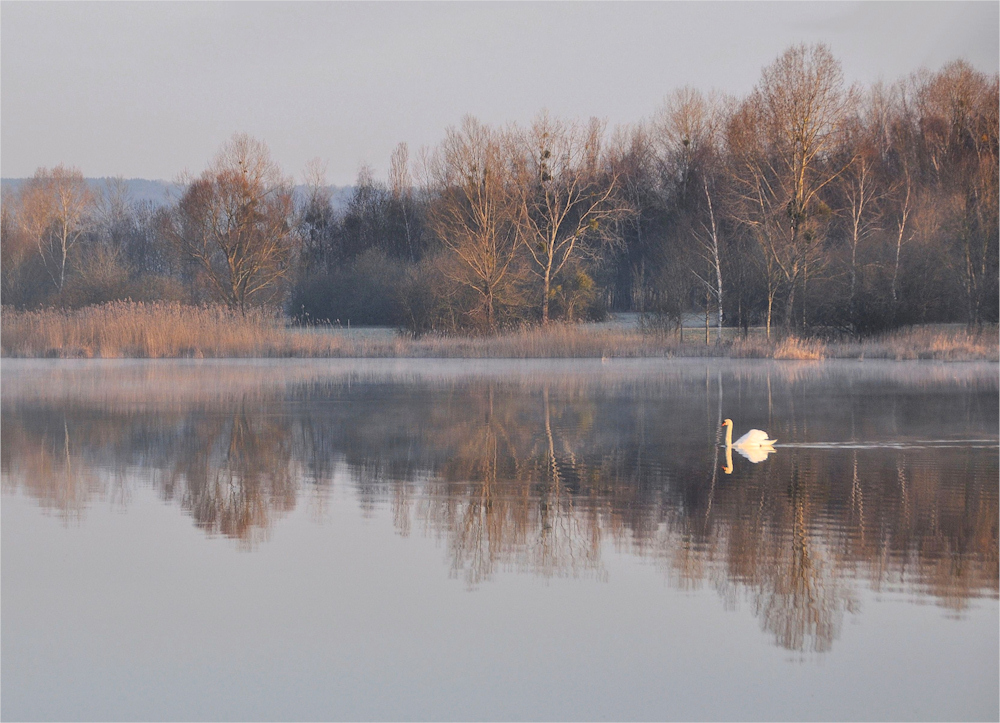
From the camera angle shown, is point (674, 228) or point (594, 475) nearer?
point (594, 475)

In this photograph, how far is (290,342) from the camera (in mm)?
31250

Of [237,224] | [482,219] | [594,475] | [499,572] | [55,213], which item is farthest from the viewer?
[55,213]

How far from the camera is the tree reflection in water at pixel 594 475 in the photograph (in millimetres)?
6426

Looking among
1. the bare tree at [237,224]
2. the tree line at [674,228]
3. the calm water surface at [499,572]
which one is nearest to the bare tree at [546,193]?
the tree line at [674,228]

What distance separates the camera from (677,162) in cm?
4941

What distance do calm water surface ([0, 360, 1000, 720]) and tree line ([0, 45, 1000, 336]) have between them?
20267 mm

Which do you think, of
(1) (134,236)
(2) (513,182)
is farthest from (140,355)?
(1) (134,236)

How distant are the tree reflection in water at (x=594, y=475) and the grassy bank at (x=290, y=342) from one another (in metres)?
11.2

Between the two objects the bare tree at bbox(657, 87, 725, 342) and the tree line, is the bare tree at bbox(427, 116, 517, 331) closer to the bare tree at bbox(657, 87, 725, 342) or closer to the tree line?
the tree line

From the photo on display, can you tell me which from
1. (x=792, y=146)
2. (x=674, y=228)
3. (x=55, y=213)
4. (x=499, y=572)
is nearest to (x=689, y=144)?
(x=674, y=228)

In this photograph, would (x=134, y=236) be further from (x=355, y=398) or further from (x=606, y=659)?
(x=606, y=659)

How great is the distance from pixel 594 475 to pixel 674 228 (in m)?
37.1

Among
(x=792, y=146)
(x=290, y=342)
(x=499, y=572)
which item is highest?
(x=792, y=146)

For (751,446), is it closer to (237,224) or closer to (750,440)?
(750,440)
